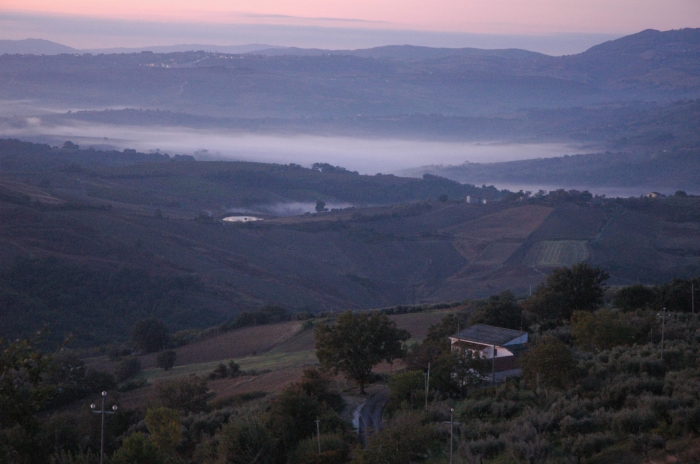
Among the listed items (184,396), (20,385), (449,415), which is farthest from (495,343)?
(20,385)

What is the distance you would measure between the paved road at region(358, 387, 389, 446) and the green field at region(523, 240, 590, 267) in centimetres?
4570

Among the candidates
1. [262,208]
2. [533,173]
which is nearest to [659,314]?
[262,208]

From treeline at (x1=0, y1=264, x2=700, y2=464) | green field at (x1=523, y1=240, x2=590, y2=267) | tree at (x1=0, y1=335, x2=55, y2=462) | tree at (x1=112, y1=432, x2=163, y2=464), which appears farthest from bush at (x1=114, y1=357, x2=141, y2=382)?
green field at (x1=523, y1=240, x2=590, y2=267)

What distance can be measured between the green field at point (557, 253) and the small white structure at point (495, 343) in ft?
135

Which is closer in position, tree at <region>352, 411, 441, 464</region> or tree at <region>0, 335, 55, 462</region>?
tree at <region>0, 335, 55, 462</region>

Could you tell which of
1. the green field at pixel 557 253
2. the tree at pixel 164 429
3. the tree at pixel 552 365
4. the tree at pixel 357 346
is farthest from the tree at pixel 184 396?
the green field at pixel 557 253

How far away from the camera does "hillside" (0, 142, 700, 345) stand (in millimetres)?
52094

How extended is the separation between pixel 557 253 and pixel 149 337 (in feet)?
137

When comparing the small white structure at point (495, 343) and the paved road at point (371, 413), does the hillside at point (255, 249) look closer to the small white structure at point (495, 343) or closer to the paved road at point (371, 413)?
the paved road at point (371, 413)

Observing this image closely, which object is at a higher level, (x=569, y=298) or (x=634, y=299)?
(x=634, y=299)

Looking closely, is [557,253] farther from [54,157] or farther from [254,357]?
[54,157]

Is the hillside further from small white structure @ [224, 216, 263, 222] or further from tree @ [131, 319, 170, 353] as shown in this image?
tree @ [131, 319, 170, 353]

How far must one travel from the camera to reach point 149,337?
39906 mm

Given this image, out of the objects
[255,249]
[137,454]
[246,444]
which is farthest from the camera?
[255,249]
